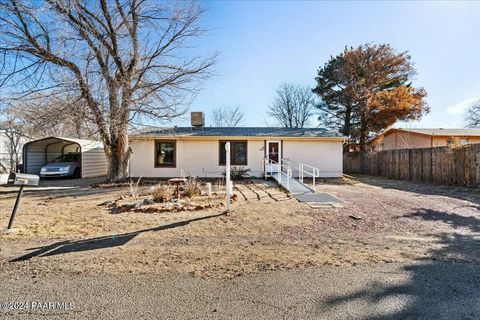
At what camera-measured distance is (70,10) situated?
10.6 metres

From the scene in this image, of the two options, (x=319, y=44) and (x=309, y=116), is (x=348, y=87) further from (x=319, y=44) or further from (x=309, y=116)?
(x=309, y=116)

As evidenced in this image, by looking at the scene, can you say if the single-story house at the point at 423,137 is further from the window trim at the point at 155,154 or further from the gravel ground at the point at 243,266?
the gravel ground at the point at 243,266

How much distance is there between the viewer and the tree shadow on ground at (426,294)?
2426 mm

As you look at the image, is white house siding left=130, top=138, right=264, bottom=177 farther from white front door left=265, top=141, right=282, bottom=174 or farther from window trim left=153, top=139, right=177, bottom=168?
white front door left=265, top=141, right=282, bottom=174

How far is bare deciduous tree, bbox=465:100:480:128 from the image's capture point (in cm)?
3503

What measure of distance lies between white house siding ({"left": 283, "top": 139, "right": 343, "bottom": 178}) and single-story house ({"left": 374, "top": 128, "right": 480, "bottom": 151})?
9.24m

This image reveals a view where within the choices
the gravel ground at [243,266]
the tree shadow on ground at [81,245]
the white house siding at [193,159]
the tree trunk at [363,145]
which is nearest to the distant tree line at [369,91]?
the tree trunk at [363,145]

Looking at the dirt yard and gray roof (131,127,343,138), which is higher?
gray roof (131,127,343,138)

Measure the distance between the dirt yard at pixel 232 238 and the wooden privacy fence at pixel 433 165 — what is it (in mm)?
4933

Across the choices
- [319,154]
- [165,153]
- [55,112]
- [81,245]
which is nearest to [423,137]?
[319,154]

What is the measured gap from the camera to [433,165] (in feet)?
44.2

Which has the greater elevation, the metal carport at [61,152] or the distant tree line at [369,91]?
the distant tree line at [369,91]

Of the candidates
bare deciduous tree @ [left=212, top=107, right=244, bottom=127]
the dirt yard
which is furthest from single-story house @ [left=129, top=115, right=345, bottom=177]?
bare deciduous tree @ [left=212, top=107, right=244, bottom=127]

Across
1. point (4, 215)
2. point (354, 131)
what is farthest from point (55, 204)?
point (354, 131)
